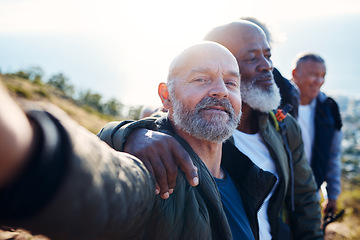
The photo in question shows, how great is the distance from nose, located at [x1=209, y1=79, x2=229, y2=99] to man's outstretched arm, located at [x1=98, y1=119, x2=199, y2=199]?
0.55m

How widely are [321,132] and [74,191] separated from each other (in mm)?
4049

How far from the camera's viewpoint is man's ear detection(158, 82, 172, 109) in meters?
1.97

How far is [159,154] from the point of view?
1218mm

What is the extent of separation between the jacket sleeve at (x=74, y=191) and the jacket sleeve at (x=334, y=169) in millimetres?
4097

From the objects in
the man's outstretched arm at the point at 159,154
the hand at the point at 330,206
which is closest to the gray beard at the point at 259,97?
the man's outstretched arm at the point at 159,154

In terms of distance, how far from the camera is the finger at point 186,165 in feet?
3.89

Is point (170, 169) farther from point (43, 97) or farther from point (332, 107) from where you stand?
point (43, 97)

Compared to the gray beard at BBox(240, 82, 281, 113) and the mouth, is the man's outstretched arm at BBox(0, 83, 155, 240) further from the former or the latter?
the gray beard at BBox(240, 82, 281, 113)

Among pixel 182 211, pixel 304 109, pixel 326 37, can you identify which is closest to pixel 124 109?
pixel 304 109

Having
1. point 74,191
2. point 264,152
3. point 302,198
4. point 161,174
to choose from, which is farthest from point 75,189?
point 302,198

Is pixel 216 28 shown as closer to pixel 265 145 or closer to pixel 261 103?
pixel 261 103

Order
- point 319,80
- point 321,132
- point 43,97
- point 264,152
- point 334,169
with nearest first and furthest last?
point 264,152 < point 321,132 < point 334,169 < point 319,80 < point 43,97

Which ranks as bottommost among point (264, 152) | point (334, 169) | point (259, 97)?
point (334, 169)

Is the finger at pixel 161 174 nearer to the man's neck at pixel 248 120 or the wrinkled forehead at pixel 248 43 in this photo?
the man's neck at pixel 248 120
